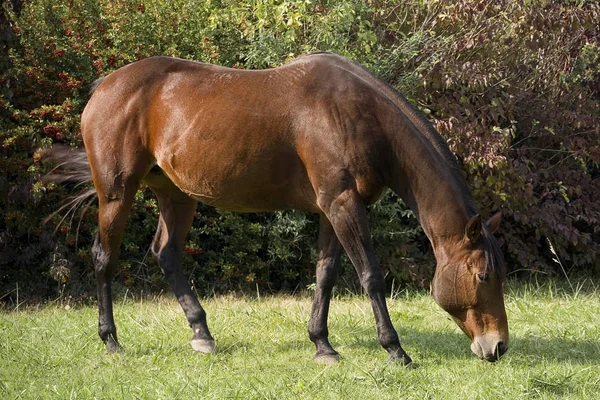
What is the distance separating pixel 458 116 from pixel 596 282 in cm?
300

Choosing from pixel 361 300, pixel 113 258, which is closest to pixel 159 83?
pixel 113 258

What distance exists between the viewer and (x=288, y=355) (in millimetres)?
6047

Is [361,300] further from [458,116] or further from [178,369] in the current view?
[178,369]

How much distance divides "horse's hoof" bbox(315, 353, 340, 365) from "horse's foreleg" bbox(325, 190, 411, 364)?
413 mm

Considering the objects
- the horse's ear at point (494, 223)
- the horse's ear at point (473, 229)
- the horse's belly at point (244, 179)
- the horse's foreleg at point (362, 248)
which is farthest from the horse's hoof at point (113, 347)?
the horse's ear at point (494, 223)

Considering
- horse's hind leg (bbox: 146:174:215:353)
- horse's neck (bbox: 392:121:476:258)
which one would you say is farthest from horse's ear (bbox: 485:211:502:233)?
horse's hind leg (bbox: 146:174:215:353)

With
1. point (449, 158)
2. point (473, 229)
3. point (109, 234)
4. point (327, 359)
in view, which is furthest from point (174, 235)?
point (473, 229)

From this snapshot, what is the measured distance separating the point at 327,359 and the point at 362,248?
0.87 m

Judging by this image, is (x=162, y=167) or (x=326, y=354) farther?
(x=162, y=167)

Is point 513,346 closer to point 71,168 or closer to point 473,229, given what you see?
point 473,229

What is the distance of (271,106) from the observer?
589cm

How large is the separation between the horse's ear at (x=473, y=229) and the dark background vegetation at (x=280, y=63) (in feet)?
10.4

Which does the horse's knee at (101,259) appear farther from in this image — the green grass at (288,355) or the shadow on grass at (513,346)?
the shadow on grass at (513,346)

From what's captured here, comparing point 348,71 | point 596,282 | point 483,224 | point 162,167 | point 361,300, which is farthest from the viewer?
point 596,282
